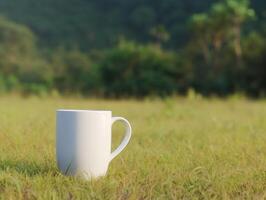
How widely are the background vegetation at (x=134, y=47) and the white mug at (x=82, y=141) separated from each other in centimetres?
1221

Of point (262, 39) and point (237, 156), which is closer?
point (237, 156)

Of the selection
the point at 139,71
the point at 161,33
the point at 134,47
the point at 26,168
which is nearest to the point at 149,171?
the point at 26,168

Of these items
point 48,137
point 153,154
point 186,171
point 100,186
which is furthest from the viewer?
point 48,137

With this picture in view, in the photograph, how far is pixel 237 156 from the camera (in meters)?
2.91

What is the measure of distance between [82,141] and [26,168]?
0.33 metres

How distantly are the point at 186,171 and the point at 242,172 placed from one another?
27 centimetres

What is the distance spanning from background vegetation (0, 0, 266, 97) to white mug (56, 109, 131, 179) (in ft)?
40.0

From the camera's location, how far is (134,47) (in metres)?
26.6

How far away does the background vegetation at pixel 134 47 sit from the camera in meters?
23.3

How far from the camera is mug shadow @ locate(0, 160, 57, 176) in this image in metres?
2.25

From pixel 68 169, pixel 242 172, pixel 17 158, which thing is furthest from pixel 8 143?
pixel 242 172

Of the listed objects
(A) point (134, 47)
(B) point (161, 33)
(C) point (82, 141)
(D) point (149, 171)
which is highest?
(B) point (161, 33)

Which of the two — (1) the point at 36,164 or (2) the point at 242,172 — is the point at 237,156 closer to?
(2) the point at 242,172

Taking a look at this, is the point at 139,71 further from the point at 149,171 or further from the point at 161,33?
the point at 149,171
